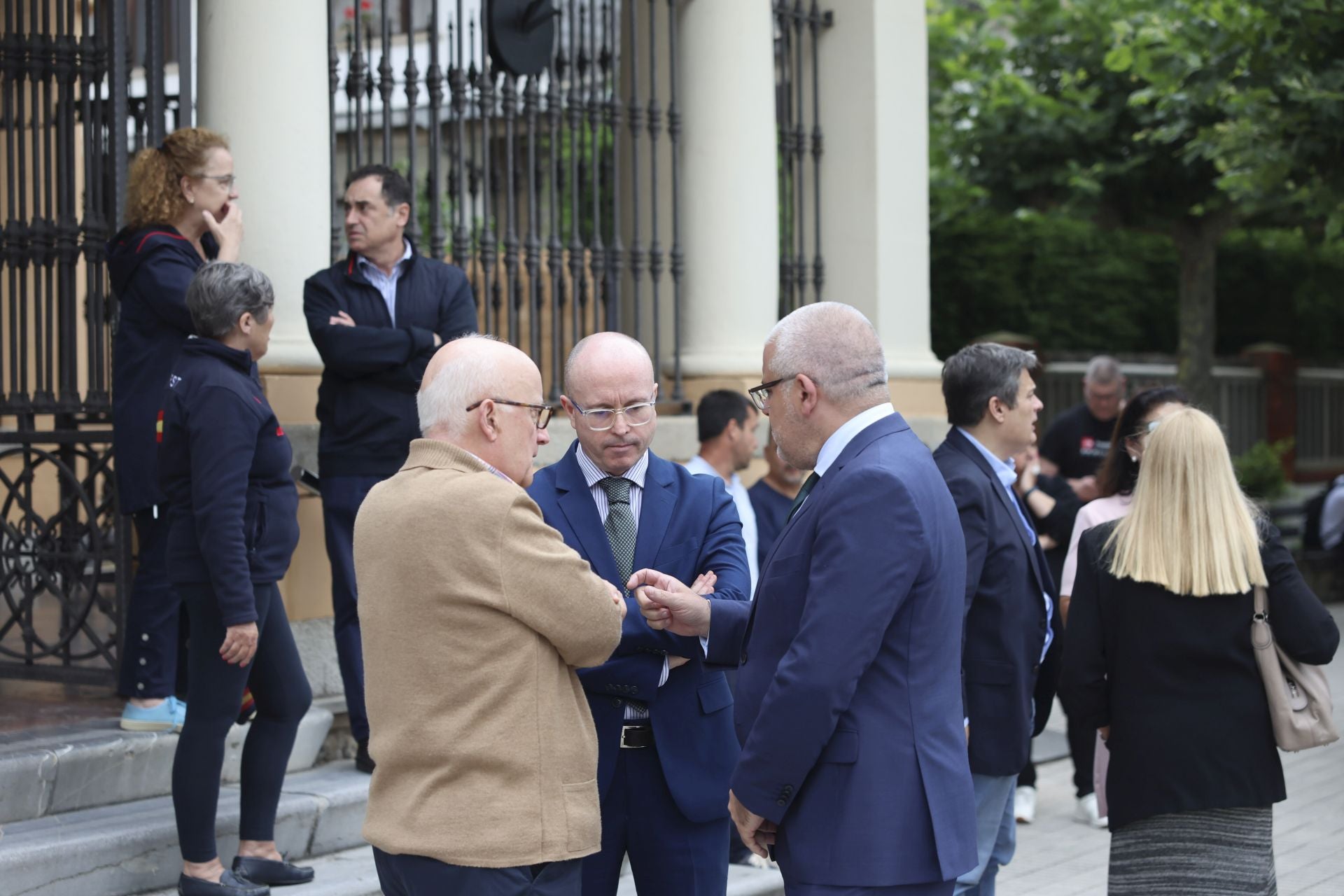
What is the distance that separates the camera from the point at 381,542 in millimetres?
3062

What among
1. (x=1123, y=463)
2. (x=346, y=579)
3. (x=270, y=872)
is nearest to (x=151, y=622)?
(x=346, y=579)

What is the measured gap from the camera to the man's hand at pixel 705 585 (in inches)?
142

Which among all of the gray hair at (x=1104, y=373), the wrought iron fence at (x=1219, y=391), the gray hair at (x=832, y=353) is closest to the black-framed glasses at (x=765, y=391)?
the gray hair at (x=832, y=353)

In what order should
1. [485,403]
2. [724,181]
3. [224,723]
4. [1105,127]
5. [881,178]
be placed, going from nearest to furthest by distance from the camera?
[485,403]
[224,723]
[724,181]
[881,178]
[1105,127]

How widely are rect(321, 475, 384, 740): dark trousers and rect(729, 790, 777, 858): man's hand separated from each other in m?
2.61

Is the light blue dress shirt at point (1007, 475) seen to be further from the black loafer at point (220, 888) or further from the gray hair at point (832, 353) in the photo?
the black loafer at point (220, 888)

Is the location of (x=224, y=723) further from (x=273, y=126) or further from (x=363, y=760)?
(x=273, y=126)

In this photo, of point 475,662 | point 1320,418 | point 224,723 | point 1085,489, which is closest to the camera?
point 475,662

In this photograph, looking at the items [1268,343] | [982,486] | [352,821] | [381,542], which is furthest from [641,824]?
[1268,343]

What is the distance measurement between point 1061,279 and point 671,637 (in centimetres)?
1802

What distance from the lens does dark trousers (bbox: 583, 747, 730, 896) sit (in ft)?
12.0

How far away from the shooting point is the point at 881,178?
898 centimetres

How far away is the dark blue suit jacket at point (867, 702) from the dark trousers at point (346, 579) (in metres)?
2.73

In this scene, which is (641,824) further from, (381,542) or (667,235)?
(667,235)
